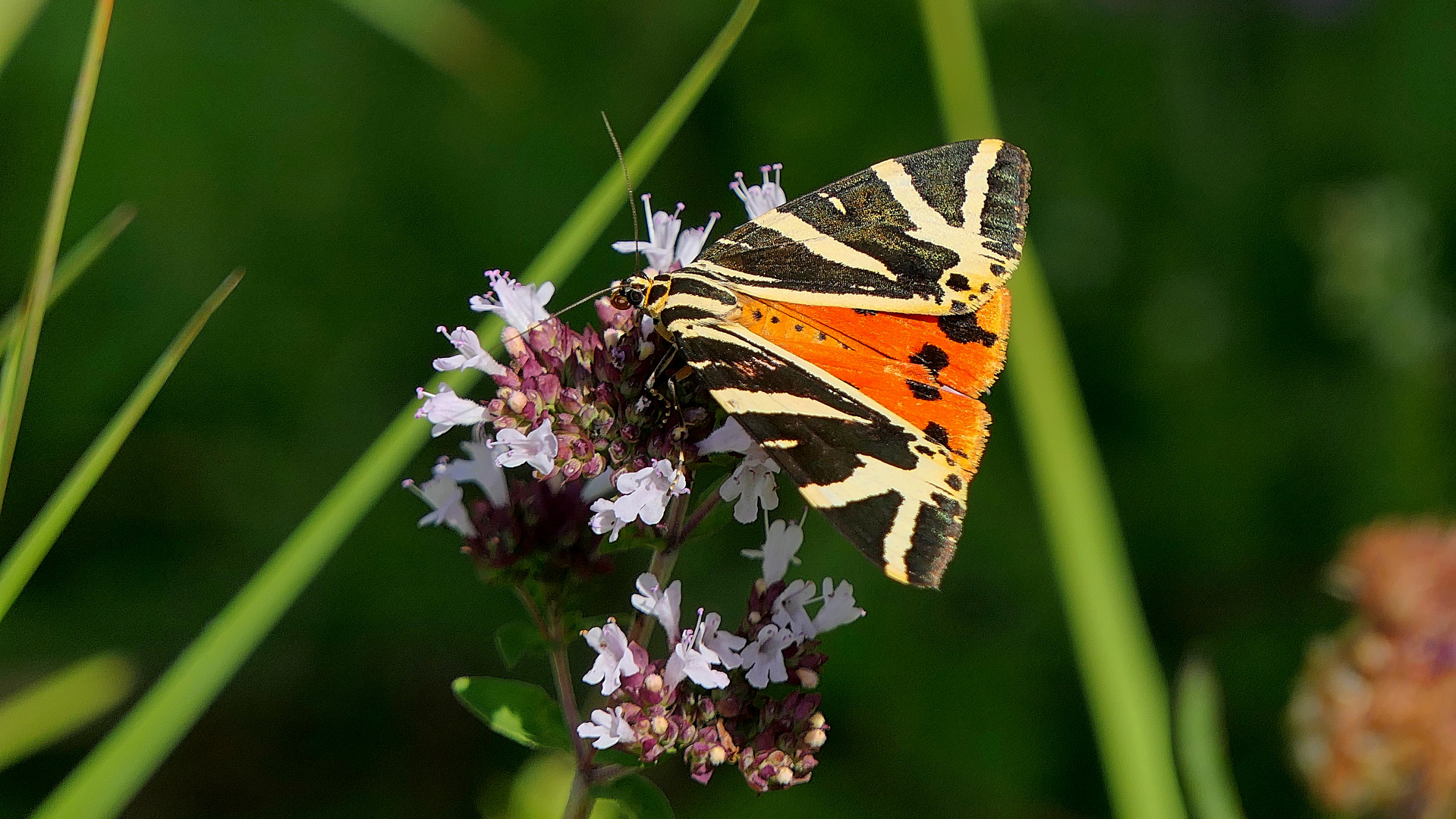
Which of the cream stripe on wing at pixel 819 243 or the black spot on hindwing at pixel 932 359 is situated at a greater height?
the cream stripe on wing at pixel 819 243

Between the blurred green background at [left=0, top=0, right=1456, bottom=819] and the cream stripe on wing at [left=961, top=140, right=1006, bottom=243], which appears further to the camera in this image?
the blurred green background at [left=0, top=0, right=1456, bottom=819]

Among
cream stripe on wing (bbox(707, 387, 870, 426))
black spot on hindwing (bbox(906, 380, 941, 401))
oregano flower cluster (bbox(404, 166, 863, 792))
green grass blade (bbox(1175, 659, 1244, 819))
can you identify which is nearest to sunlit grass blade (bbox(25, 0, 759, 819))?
oregano flower cluster (bbox(404, 166, 863, 792))

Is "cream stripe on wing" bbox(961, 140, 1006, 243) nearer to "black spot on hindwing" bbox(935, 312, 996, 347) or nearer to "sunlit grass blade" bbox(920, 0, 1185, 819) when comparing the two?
"black spot on hindwing" bbox(935, 312, 996, 347)

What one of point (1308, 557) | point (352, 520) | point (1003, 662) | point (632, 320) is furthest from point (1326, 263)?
point (352, 520)

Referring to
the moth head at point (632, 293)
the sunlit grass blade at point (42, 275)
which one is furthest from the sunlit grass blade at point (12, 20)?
the moth head at point (632, 293)

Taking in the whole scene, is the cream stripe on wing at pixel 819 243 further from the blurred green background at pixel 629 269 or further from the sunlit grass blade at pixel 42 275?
the blurred green background at pixel 629 269

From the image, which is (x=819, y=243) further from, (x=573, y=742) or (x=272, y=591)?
(x=272, y=591)

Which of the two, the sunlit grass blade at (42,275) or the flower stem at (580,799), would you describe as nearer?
the sunlit grass blade at (42,275)
